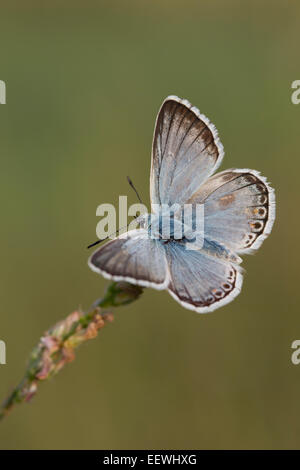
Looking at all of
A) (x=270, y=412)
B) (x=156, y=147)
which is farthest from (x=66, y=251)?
(x=156, y=147)

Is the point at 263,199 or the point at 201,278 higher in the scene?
the point at 263,199

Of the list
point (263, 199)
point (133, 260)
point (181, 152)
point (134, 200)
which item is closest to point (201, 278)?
point (133, 260)

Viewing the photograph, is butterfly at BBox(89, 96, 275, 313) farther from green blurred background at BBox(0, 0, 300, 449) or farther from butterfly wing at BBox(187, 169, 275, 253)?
green blurred background at BBox(0, 0, 300, 449)

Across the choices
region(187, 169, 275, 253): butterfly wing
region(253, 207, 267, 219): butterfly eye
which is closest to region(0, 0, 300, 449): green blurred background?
region(187, 169, 275, 253): butterfly wing

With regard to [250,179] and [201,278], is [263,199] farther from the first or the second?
[201,278]

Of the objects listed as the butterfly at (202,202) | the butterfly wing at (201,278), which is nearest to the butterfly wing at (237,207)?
the butterfly at (202,202)
